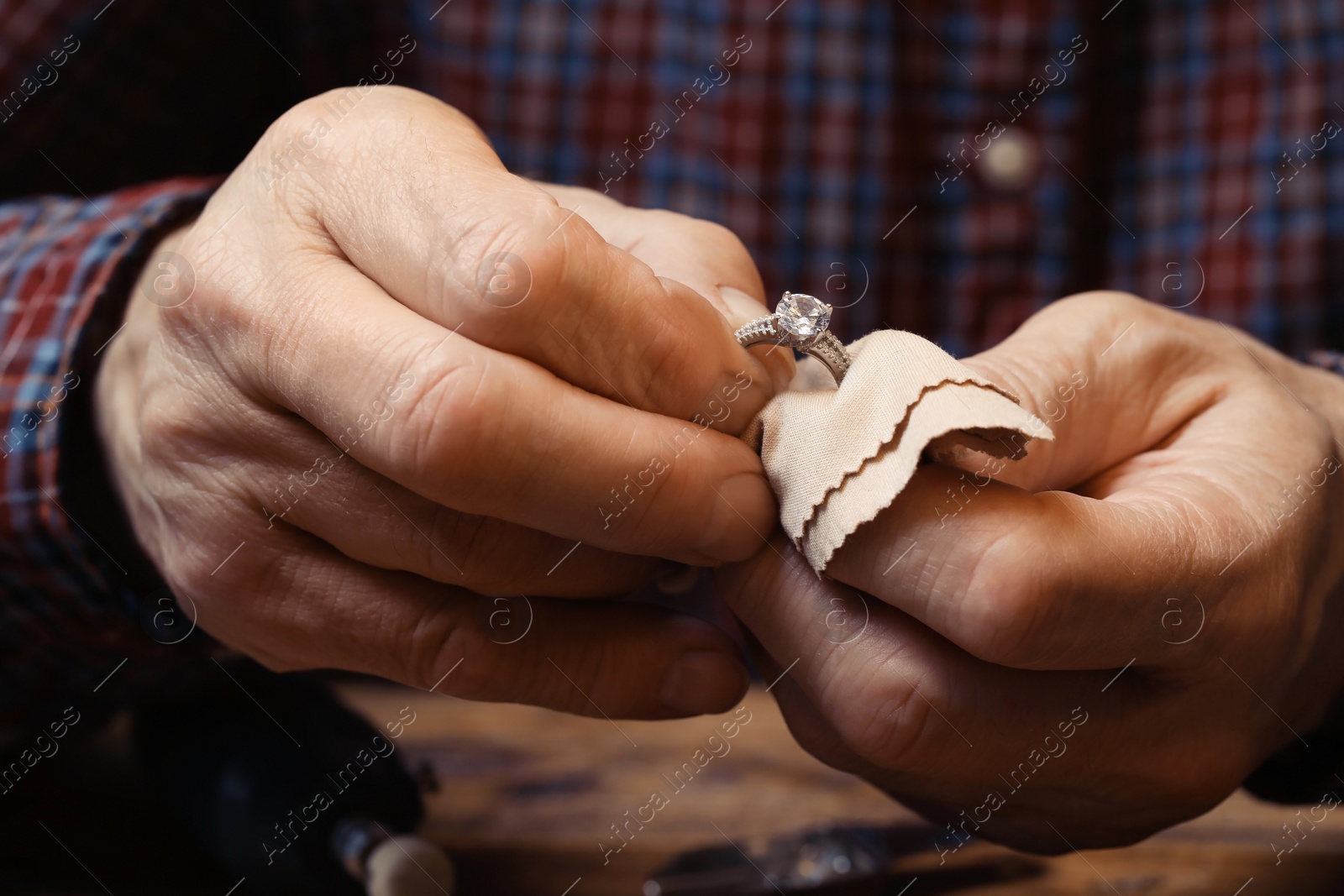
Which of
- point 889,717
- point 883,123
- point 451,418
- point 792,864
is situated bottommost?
point 792,864

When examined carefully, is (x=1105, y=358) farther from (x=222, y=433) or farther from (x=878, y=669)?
(x=222, y=433)

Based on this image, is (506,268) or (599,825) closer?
(506,268)

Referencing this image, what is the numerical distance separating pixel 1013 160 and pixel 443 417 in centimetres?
83

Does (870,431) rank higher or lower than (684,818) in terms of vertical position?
higher

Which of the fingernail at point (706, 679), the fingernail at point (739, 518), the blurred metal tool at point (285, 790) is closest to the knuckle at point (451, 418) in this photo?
Result: the fingernail at point (739, 518)

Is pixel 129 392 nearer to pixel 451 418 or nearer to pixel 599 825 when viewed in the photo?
pixel 451 418

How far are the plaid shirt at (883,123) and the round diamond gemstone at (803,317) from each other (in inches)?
23.4

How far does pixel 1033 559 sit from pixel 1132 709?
0.19m

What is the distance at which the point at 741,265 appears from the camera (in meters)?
0.62

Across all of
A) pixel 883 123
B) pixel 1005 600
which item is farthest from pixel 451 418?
pixel 883 123

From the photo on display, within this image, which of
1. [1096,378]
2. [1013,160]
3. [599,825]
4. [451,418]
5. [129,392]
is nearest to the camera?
[451,418]

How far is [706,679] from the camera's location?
2.06 ft

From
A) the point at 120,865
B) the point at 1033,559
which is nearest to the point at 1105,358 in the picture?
the point at 1033,559

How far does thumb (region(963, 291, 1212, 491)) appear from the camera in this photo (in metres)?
0.57
